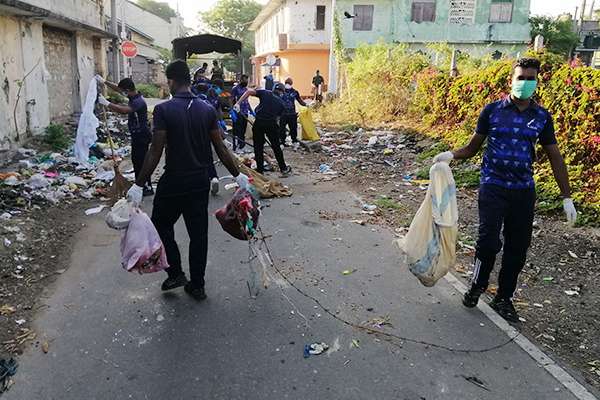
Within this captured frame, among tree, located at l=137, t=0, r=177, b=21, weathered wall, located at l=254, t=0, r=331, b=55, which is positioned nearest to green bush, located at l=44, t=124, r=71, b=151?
weathered wall, located at l=254, t=0, r=331, b=55

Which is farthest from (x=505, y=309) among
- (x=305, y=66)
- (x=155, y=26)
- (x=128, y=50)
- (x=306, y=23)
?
(x=155, y=26)

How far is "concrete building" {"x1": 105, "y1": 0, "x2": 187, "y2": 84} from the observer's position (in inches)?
1102

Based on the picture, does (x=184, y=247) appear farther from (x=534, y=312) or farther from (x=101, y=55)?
(x=101, y=55)

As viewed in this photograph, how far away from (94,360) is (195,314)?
2.73ft

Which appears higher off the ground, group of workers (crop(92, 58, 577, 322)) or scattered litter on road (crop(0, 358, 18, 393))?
group of workers (crop(92, 58, 577, 322))

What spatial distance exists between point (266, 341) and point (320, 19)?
2975 centimetres

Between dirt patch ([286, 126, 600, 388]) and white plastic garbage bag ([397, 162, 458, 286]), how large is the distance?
31.0 inches

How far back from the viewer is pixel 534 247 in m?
5.53

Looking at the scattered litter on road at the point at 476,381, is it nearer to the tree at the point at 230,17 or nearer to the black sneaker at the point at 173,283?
the black sneaker at the point at 173,283

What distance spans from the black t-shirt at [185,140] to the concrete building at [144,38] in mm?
21052

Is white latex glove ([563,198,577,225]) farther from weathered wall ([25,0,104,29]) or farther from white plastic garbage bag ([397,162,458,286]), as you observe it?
weathered wall ([25,0,104,29])

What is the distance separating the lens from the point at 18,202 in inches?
258

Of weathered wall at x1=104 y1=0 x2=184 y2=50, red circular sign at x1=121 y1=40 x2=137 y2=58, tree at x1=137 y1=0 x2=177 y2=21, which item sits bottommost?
red circular sign at x1=121 y1=40 x2=137 y2=58

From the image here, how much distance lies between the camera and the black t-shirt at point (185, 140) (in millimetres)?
3755
